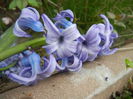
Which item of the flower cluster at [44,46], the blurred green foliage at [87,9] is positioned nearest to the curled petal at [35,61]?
the flower cluster at [44,46]

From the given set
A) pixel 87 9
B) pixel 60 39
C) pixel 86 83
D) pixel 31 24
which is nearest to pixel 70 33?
pixel 60 39

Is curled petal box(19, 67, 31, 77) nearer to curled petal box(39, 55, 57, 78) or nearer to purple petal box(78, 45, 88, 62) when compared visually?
curled petal box(39, 55, 57, 78)

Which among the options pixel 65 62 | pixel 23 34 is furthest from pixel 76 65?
pixel 23 34

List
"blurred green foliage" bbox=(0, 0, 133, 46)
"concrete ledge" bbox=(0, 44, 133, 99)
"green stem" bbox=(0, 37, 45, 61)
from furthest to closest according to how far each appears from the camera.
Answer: "blurred green foliage" bbox=(0, 0, 133, 46)
"concrete ledge" bbox=(0, 44, 133, 99)
"green stem" bbox=(0, 37, 45, 61)

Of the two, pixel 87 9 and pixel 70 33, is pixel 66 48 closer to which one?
pixel 70 33

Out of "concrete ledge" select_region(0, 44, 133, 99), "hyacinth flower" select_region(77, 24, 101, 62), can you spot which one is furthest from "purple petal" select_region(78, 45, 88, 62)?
"concrete ledge" select_region(0, 44, 133, 99)

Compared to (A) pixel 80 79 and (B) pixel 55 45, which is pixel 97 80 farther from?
(B) pixel 55 45
